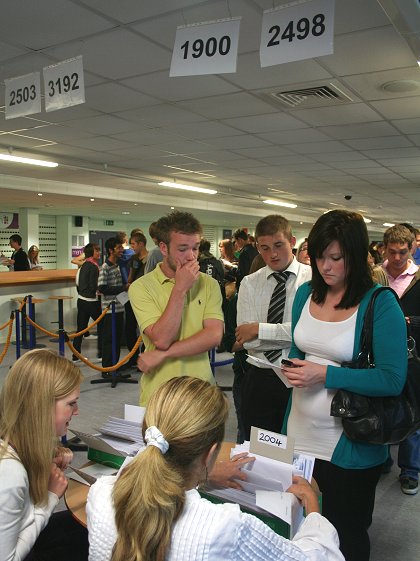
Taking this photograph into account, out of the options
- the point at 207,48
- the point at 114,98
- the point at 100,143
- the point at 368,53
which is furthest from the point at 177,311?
the point at 100,143

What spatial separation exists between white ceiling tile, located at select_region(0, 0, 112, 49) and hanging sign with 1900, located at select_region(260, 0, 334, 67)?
1.34 metres

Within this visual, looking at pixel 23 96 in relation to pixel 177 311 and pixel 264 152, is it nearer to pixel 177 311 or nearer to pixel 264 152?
pixel 177 311

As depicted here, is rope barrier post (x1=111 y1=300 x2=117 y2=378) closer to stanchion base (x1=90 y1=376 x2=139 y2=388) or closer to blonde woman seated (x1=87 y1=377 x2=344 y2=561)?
stanchion base (x1=90 y1=376 x2=139 y2=388)

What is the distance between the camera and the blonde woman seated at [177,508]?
949 millimetres

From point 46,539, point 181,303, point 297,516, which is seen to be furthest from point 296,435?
point 46,539

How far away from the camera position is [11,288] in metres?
7.66

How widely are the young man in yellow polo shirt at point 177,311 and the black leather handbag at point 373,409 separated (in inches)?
25.6

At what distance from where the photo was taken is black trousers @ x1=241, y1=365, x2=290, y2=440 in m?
2.33

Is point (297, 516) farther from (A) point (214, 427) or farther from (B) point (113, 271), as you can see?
(B) point (113, 271)

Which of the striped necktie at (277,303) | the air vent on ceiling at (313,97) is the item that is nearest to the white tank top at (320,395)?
the striped necktie at (277,303)

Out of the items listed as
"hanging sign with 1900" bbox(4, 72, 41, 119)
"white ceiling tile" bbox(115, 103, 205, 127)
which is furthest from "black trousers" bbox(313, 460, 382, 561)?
"white ceiling tile" bbox(115, 103, 205, 127)

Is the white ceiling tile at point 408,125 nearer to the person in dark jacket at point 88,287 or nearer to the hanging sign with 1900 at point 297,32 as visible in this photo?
the hanging sign with 1900 at point 297,32

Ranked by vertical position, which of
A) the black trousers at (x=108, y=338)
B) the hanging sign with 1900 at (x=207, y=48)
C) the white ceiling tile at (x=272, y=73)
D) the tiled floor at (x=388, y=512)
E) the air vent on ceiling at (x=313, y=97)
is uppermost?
the air vent on ceiling at (x=313, y=97)

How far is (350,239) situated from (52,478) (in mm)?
1277
